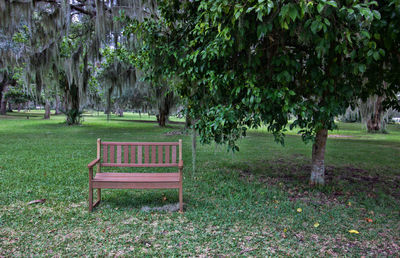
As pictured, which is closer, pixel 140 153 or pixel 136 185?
pixel 136 185

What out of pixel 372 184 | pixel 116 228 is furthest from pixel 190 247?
pixel 372 184

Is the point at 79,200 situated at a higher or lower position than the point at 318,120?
lower

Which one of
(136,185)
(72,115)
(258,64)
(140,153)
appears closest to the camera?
(136,185)

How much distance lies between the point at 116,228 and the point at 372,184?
482 cm

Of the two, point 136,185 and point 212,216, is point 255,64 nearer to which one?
point 212,216

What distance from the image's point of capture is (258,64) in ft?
12.4

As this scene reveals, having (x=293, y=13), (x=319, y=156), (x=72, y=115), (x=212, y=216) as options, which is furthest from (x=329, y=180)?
(x=72, y=115)

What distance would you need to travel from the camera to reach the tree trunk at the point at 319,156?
498 centimetres

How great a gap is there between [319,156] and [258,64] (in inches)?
90.4

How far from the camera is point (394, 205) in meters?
4.21

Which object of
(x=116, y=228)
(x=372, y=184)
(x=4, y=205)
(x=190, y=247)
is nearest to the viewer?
(x=190, y=247)

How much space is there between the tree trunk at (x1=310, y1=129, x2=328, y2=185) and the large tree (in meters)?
0.98

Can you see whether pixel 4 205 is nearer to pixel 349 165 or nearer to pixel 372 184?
pixel 372 184

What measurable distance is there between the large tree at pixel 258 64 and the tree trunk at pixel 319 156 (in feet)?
3.23
